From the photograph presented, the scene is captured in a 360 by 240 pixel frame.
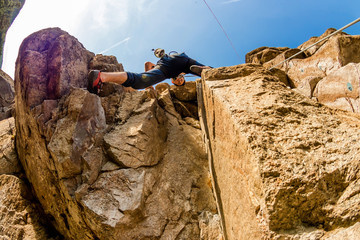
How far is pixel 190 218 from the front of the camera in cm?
353

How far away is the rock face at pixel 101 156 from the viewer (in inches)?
132

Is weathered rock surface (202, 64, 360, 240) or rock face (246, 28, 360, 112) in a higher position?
rock face (246, 28, 360, 112)

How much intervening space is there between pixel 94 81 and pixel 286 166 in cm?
399

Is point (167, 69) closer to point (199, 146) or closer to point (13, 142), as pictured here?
point (199, 146)

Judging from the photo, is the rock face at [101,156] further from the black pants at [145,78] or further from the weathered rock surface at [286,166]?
the weathered rock surface at [286,166]

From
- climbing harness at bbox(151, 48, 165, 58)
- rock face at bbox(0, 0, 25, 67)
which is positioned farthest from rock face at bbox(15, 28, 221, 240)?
rock face at bbox(0, 0, 25, 67)

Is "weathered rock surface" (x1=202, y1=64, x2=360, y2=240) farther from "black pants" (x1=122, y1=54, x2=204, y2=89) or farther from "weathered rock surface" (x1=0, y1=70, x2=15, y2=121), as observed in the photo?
"weathered rock surface" (x1=0, y1=70, x2=15, y2=121)

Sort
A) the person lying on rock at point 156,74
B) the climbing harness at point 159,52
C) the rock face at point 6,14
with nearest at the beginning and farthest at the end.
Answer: the person lying on rock at point 156,74 → the climbing harness at point 159,52 → the rock face at point 6,14

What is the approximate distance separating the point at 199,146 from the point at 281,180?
296cm

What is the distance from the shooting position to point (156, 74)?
5.60 m

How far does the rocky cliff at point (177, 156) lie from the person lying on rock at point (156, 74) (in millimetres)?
300

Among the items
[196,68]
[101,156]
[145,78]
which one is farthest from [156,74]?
[101,156]

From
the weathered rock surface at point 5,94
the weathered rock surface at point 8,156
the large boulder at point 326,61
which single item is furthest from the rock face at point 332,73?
the weathered rock surface at point 5,94

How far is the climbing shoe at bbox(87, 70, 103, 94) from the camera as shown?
14.7 ft
